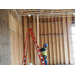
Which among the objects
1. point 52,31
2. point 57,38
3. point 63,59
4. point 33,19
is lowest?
point 63,59

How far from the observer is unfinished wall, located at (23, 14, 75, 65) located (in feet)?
33.0

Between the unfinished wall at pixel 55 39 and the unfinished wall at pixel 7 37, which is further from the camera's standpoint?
the unfinished wall at pixel 55 39

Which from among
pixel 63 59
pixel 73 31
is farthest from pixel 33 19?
pixel 63 59

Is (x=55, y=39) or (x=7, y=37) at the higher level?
(x=55, y=39)

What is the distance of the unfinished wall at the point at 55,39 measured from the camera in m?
10.1

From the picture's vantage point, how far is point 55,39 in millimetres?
10312

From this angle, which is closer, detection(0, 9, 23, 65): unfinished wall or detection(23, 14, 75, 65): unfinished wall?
detection(0, 9, 23, 65): unfinished wall

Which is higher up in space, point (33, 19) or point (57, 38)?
point (33, 19)
